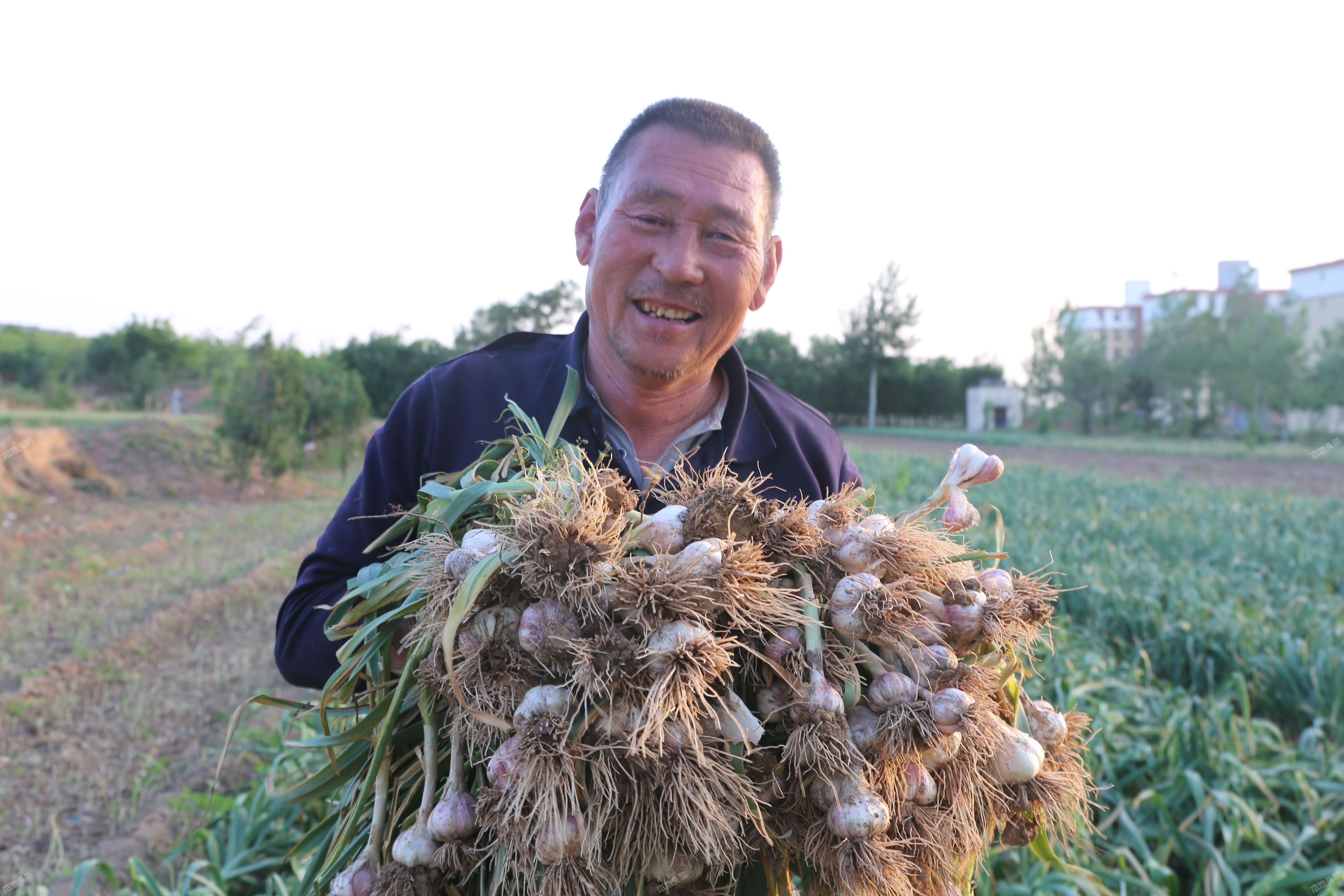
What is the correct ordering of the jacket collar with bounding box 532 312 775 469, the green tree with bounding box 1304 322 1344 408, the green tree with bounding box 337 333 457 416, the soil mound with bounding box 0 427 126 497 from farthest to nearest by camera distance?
Answer: 1. the green tree with bounding box 337 333 457 416
2. the green tree with bounding box 1304 322 1344 408
3. the soil mound with bounding box 0 427 126 497
4. the jacket collar with bounding box 532 312 775 469

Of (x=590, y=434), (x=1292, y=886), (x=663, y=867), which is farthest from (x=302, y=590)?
(x=1292, y=886)

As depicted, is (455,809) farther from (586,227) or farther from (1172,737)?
(1172,737)

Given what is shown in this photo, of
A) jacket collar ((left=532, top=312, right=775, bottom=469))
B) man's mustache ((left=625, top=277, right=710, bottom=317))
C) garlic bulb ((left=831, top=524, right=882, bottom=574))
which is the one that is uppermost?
man's mustache ((left=625, top=277, right=710, bottom=317))

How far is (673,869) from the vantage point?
0.91 metres

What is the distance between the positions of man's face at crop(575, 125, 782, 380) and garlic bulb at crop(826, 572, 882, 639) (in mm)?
821

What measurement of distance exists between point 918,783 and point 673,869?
361 millimetres

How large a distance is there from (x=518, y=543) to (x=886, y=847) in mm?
642

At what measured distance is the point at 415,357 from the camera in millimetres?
38531

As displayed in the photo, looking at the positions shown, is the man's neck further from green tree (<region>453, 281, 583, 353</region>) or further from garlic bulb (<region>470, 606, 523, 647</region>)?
green tree (<region>453, 281, 583, 353</region>)

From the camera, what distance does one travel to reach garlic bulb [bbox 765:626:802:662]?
958mm

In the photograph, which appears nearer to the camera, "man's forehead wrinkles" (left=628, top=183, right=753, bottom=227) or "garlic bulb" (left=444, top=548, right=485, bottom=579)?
"garlic bulb" (left=444, top=548, right=485, bottom=579)

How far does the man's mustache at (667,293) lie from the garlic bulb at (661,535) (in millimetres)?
740

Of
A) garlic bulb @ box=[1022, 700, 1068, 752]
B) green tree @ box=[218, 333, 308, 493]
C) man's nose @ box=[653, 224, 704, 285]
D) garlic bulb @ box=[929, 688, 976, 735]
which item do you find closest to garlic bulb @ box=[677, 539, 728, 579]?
garlic bulb @ box=[929, 688, 976, 735]

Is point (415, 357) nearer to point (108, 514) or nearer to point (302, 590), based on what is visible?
point (108, 514)
